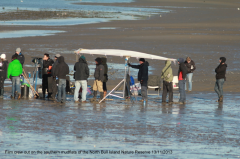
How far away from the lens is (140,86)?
18.5 meters

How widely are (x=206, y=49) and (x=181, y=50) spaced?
189 cm

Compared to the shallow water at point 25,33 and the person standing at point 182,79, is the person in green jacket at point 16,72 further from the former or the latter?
the shallow water at point 25,33

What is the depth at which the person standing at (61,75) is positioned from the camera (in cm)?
1631

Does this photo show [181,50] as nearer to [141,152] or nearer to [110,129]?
[110,129]

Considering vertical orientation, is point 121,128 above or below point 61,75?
below

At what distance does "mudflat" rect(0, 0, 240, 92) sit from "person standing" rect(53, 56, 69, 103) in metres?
5.37

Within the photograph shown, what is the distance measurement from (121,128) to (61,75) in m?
5.15

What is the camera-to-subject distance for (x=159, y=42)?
117ft

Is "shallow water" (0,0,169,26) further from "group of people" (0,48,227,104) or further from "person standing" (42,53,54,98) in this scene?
"group of people" (0,48,227,104)

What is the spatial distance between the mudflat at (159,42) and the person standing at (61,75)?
5.37 meters

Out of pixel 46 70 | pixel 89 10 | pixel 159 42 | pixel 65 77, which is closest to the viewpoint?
pixel 65 77

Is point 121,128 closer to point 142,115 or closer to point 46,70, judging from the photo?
point 142,115

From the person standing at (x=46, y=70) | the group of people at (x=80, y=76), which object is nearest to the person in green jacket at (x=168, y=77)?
the group of people at (x=80, y=76)

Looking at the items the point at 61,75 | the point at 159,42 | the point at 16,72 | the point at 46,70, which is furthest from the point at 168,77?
the point at 159,42
